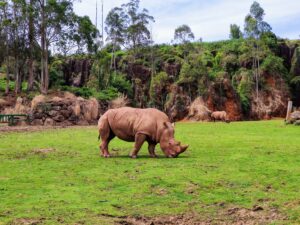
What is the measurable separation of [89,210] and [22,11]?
38974 millimetres

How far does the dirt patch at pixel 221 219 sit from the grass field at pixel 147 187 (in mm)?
32

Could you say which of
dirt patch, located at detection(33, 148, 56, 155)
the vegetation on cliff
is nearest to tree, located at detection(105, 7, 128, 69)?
the vegetation on cliff

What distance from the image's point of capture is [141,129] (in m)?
14.4

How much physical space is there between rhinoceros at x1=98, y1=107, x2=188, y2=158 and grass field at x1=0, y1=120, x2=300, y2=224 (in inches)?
17.5

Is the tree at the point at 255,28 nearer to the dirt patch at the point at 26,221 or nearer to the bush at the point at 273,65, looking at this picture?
the bush at the point at 273,65

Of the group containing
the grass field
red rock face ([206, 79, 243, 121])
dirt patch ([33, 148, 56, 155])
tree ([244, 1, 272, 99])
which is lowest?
the grass field

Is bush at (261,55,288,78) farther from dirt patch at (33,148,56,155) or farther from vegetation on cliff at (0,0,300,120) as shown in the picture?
dirt patch at (33,148,56,155)

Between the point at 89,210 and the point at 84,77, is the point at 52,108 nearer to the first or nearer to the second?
the point at 84,77

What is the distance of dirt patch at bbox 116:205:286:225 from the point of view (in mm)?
7145

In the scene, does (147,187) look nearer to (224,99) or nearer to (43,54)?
(43,54)

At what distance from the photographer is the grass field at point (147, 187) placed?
752 centimetres

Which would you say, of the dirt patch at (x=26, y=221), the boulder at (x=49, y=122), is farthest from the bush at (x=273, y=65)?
the dirt patch at (x=26, y=221)

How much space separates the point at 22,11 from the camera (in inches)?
1703

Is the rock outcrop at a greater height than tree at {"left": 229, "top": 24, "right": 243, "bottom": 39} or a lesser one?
lesser
